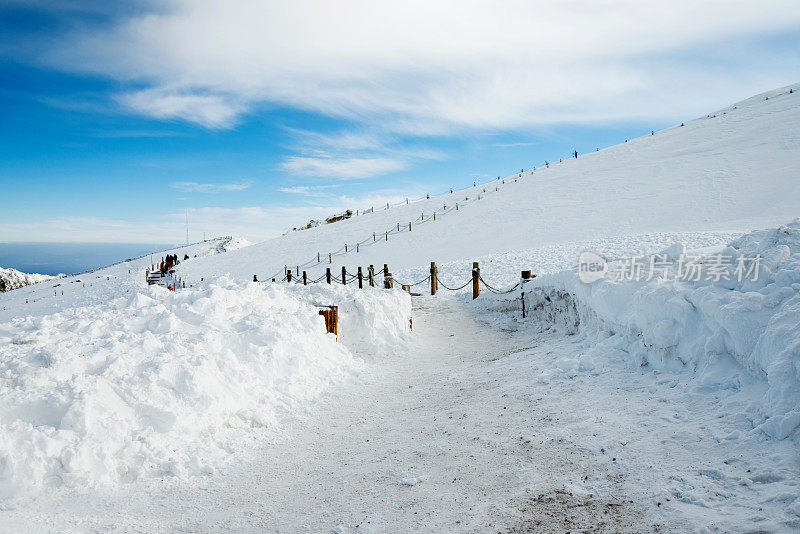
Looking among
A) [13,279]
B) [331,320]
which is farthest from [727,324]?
[13,279]

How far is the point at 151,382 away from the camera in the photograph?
15.9 feet

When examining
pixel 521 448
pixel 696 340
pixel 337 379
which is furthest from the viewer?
pixel 337 379

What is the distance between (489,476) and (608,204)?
2868 cm

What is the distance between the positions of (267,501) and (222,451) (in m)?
1.00

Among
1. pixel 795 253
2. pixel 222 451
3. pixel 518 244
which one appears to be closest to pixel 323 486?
pixel 222 451

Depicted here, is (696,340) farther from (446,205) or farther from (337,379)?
(446,205)

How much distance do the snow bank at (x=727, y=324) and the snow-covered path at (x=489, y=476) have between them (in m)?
0.34

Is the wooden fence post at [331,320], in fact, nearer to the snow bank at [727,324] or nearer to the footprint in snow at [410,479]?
the snow bank at [727,324]

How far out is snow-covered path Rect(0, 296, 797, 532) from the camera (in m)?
3.25

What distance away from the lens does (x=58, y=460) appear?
386 centimetres

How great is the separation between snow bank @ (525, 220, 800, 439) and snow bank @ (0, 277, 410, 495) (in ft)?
13.8

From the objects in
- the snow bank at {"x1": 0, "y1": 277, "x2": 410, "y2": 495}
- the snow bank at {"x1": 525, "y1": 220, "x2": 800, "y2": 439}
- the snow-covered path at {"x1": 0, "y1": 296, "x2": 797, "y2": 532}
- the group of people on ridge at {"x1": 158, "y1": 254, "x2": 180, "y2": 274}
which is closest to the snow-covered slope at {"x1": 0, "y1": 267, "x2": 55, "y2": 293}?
the group of people on ridge at {"x1": 158, "y1": 254, "x2": 180, "y2": 274}

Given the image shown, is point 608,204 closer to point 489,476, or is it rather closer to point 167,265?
point 489,476

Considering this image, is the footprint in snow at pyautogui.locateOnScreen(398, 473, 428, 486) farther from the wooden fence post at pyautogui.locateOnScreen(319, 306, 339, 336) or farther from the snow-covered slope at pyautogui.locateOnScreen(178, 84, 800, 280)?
the snow-covered slope at pyautogui.locateOnScreen(178, 84, 800, 280)
